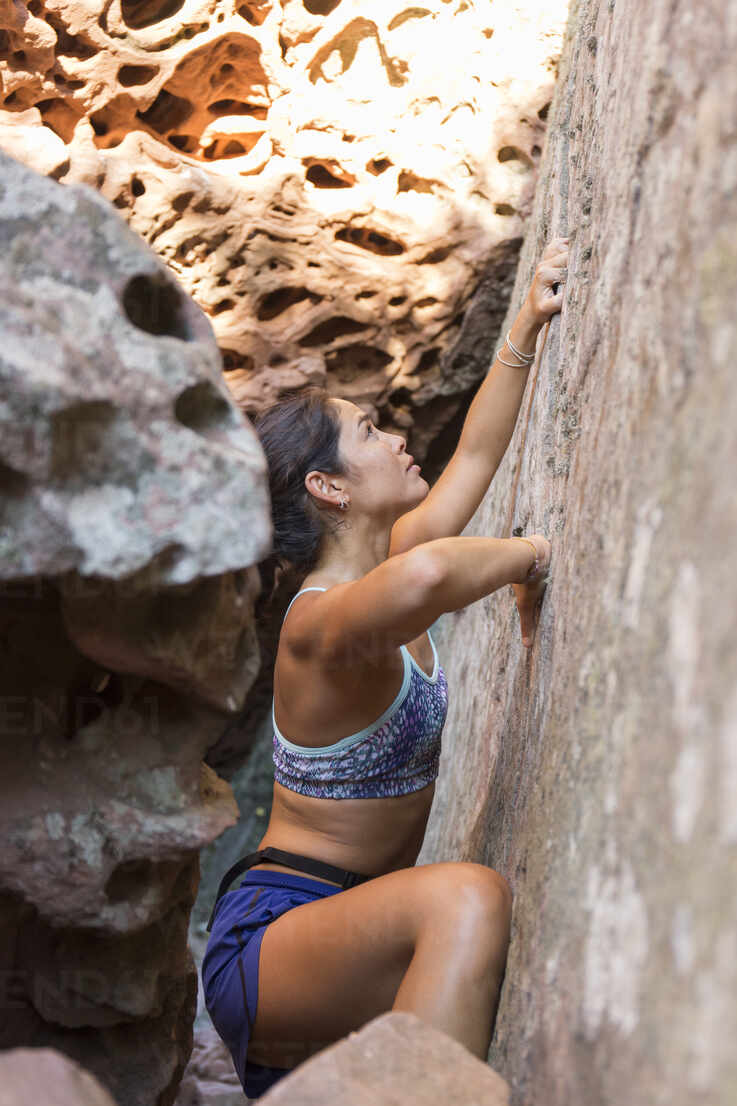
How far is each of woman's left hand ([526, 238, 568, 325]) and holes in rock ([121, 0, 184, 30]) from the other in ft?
5.29

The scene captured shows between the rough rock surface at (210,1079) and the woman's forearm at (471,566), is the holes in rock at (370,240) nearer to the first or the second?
the woman's forearm at (471,566)

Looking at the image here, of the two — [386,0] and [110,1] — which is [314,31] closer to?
[386,0]

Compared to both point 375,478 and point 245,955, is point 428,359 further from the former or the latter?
point 245,955

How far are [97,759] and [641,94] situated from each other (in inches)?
44.4

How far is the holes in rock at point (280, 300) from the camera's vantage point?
3.13 m

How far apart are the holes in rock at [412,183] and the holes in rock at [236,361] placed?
28.8 inches

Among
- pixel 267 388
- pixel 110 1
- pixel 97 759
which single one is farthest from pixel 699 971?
pixel 110 1

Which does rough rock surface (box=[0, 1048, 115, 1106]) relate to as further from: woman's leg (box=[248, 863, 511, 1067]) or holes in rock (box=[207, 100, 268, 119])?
holes in rock (box=[207, 100, 268, 119])

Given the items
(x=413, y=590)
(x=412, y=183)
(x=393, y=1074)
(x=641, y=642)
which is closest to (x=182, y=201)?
(x=412, y=183)

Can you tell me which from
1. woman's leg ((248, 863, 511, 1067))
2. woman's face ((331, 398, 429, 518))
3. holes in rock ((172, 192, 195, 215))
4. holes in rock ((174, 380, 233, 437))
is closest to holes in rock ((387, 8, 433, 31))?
holes in rock ((172, 192, 195, 215))

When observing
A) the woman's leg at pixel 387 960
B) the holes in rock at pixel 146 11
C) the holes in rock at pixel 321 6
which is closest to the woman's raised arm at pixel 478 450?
the woman's leg at pixel 387 960

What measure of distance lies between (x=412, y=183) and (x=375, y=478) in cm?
158

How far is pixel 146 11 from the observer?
278 cm

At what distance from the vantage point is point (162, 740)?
1.32m
